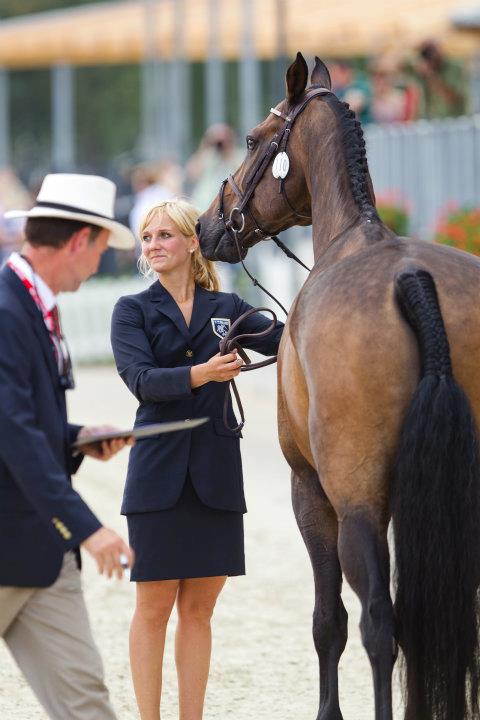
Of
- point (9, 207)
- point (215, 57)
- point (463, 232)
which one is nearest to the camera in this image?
point (463, 232)

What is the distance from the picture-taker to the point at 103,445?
4.13 meters

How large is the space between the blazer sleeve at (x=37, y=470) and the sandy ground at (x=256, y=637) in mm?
2049

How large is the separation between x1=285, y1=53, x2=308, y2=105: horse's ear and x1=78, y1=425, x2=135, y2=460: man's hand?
1.78m

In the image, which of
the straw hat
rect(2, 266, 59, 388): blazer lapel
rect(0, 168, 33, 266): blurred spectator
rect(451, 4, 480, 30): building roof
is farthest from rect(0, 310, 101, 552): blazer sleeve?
rect(0, 168, 33, 266): blurred spectator

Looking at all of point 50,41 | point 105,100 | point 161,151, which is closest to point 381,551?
point 161,151

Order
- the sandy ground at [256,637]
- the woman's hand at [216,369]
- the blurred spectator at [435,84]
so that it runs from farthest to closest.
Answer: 1. the blurred spectator at [435,84]
2. the sandy ground at [256,637]
3. the woman's hand at [216,369]

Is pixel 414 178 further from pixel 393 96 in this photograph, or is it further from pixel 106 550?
pixel 106 550

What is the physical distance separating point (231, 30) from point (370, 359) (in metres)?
19.7

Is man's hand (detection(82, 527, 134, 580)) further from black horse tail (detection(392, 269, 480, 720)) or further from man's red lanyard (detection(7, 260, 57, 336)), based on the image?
black horse tail (detection(392, 269, 480, 720))

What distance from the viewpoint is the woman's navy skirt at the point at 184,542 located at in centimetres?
498

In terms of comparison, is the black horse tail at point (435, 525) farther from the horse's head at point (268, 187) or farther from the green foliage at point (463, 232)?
A: the green foliage at point (463, 232)

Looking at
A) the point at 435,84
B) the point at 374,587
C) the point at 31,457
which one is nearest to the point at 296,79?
the point at 374,587

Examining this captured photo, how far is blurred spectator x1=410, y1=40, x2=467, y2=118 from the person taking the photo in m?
14.0

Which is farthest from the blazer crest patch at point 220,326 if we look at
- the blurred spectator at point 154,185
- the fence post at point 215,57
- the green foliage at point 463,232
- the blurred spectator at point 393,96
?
the fence post at point 215,57
